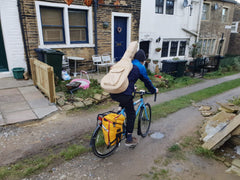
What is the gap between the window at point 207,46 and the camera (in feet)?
53.0

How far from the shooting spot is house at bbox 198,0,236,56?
15.4 m

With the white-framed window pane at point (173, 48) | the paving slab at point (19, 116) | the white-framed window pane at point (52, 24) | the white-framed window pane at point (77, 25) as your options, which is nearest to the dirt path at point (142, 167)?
the paving slab at point (19, 116)

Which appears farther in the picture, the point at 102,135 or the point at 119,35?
the point at 119,35

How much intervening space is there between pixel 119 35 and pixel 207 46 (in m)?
10.6

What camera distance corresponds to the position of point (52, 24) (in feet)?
26.5

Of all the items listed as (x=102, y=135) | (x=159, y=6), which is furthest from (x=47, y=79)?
(x=159, y=6)

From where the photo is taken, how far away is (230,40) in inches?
811

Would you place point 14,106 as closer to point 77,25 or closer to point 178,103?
point 77,25

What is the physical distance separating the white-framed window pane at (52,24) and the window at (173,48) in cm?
780

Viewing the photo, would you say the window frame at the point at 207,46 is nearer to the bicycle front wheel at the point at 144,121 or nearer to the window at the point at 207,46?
the window at the point at 207,46

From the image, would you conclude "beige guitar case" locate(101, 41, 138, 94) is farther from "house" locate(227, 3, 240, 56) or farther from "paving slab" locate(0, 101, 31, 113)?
"house" locate(227, 3, 240, 56)

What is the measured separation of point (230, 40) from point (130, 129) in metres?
22.0

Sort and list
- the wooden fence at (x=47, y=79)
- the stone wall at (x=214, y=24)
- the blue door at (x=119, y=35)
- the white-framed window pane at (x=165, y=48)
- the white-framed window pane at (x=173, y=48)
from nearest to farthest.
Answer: the wooden fence at (x=47, y=79) < the blue door at (x=119, y=35) < the white-framed window pane at (x=165, y=48) < the white-framed window pane at (x=173, y=48) < the stone wall at (x=214, y=24)

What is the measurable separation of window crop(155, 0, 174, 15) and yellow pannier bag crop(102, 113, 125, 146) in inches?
429
